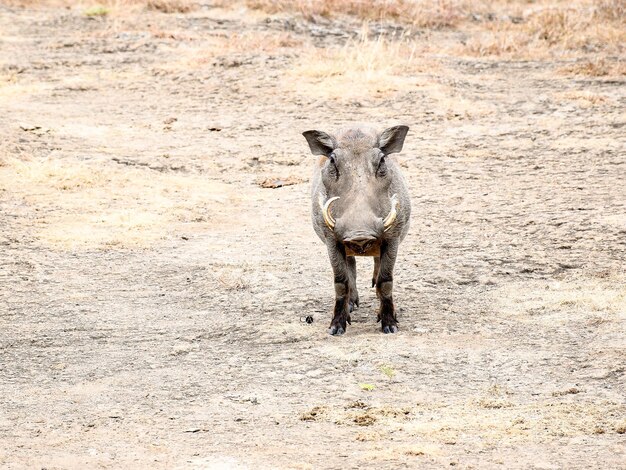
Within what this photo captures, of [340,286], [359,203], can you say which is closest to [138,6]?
[340,286]

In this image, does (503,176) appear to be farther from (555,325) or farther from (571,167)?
(555,325)

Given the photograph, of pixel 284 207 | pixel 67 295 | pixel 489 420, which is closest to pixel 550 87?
pixel 284 207

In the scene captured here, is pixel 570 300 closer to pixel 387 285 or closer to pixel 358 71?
pixel 387 285

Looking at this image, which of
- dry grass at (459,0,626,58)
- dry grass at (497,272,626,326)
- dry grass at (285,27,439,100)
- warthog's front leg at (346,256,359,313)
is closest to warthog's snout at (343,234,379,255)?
warthog's front leg at (346,256,359,313)

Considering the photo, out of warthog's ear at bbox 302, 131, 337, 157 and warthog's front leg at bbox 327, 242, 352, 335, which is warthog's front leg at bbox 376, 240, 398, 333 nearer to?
warthog's front leg at bbox 327, 242, 352, 335

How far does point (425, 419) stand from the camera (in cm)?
604

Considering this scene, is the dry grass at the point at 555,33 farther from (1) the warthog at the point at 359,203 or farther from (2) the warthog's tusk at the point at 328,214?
(2) the warthog's tusk at the point at 328,214

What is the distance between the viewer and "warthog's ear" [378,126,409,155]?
24.6 feet

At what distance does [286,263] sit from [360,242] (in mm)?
2385

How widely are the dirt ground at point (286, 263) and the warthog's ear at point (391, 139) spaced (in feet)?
3.97

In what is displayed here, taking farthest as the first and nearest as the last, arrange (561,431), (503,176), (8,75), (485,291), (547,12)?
(547,12) → (8,75) → (503,176) → (485,291) → (561,431)

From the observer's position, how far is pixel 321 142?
7500 millimetres

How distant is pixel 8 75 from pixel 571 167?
8.48 meters

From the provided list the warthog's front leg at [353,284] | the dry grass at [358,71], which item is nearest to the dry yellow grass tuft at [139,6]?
the dry grass at [358,71]
